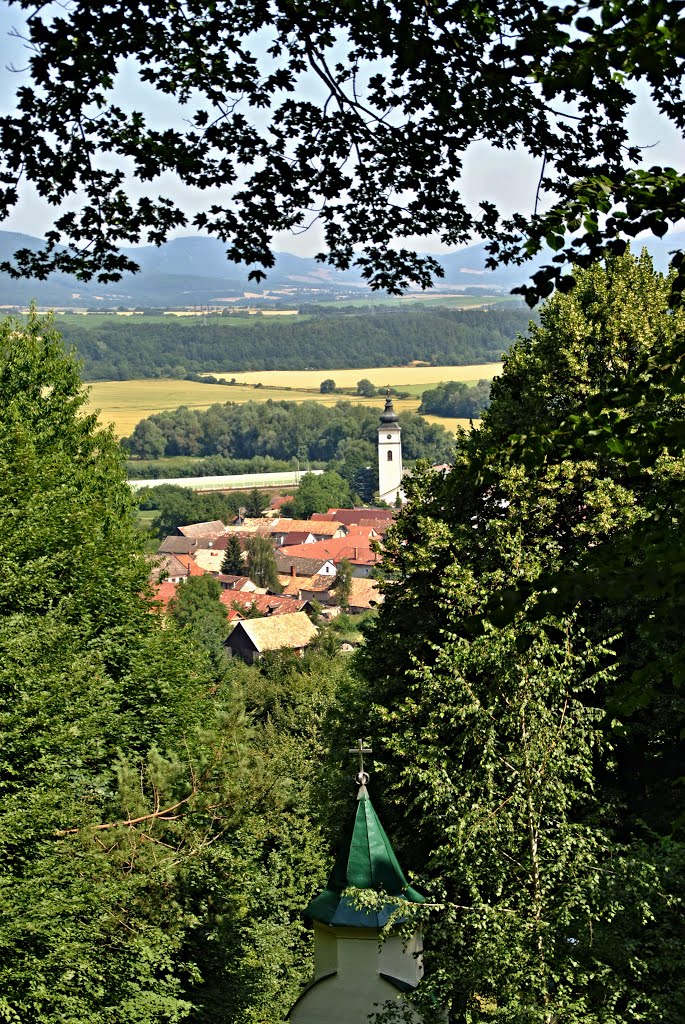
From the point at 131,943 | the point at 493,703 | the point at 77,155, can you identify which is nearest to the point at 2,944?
the point at 131,943

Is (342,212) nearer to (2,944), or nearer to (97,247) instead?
(97,247)

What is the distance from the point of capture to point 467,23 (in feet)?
21.2

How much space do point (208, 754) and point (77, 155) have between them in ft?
47.2

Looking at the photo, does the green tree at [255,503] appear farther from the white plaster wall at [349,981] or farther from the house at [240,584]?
the white plaster wall at [349,981]

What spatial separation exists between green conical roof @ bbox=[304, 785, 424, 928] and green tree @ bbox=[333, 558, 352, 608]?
327ft

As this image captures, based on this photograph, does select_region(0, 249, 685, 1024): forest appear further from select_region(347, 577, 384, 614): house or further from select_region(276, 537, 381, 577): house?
select_region(276, 537, 381, 577): house

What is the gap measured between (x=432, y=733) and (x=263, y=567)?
371ft

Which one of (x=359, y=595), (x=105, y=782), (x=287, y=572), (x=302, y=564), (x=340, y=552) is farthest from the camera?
(x=340, y=552)

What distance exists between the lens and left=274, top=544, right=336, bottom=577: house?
130 m

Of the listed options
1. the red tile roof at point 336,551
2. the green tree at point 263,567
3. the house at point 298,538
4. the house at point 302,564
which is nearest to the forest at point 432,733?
the green tree at point 263,567

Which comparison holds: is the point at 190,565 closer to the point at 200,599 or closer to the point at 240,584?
the point at 240,584

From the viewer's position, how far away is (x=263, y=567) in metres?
128

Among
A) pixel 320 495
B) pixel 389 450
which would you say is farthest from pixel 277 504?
pixel 389 450

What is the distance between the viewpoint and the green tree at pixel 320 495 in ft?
590
